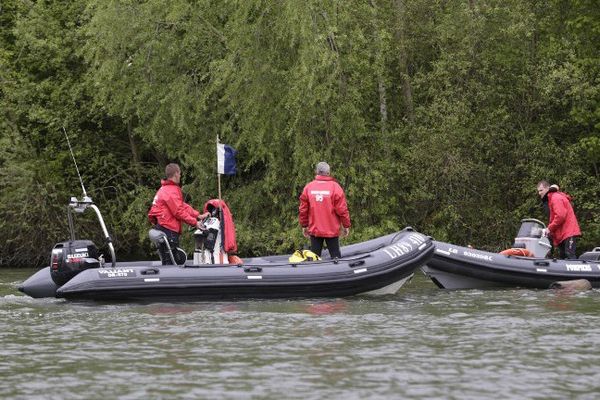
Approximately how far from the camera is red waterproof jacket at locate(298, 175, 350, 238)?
557 inches

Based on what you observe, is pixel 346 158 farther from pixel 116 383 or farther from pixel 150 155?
pixel 116 383

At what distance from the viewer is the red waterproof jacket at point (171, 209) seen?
13586mm

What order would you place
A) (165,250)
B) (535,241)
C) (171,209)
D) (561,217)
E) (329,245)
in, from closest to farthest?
(171,209), (165,250), (329,245), (561,217), (535,241)

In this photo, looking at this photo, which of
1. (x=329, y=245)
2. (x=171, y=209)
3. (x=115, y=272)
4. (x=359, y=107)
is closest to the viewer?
(x=115, y=272)

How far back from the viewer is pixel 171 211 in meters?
13.6

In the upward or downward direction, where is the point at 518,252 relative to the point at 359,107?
downward

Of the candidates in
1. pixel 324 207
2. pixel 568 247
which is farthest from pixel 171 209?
pixel 568 247

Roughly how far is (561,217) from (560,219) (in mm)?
35

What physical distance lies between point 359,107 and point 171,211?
939cm

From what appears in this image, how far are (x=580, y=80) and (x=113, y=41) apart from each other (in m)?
8.35

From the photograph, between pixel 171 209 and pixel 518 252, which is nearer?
pixel 171 209

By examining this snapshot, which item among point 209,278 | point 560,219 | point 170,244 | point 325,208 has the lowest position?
point 209,278

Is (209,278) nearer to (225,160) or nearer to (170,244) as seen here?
(170,244)

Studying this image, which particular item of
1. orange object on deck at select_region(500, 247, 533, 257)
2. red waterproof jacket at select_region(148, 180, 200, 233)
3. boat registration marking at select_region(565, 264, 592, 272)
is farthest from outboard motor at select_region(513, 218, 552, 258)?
red waterproof jacket at select_region(148, 180, 200, 233)
